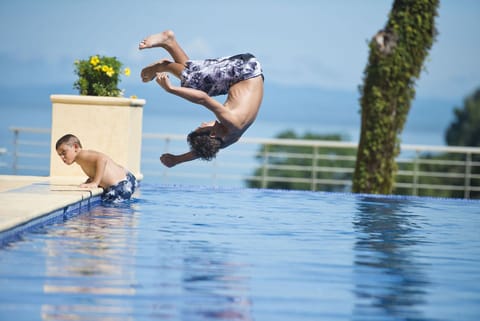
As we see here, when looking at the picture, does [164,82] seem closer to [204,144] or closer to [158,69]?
[204,144]

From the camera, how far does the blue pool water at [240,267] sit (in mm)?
3453

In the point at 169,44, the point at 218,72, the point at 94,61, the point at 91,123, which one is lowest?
the point at 91,123

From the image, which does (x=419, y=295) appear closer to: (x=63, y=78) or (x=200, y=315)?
(x=200, y=315)

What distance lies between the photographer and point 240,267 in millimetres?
4402

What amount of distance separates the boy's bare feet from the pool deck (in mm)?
1110

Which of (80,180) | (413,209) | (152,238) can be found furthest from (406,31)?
(152,238)

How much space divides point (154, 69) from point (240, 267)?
2528 millimetres

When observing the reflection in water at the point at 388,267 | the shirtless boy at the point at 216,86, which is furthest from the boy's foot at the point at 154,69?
the reflection in water at the point at 388,267

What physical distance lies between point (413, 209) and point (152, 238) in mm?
3356

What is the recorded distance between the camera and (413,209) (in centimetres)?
809

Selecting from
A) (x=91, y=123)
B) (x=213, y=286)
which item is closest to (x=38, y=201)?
(x=213, y=286)

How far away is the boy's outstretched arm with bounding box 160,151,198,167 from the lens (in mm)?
6289

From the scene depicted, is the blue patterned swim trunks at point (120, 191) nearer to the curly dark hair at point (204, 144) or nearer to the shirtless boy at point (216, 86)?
the shirtless boy at point (216, 86)

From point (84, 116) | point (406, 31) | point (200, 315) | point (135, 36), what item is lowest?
point (200, 315)
